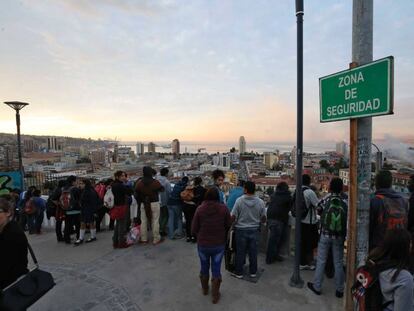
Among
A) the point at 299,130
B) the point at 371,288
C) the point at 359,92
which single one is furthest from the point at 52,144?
the point at 371,288

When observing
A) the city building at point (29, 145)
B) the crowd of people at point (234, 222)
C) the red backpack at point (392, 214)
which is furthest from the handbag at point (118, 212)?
the city building at point (29, 145)

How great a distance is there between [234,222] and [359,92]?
7.51 feet

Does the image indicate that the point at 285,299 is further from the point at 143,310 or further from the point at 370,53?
the point at 370,53

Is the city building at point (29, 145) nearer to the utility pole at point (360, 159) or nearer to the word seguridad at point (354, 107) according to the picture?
the word seguridad at point (354, 107)

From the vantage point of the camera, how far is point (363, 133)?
214 cm

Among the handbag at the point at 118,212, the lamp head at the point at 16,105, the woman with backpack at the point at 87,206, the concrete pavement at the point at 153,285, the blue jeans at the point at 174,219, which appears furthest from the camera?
the lamp head at the point at 16,105

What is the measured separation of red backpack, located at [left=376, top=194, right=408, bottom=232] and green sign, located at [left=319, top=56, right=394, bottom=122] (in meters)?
1.22

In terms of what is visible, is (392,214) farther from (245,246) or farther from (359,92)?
(245,246)

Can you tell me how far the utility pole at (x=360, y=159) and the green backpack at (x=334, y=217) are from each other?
579 mm

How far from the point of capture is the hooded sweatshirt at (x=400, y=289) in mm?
1365

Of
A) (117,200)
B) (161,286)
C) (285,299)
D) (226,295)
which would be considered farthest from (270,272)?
(117,200)

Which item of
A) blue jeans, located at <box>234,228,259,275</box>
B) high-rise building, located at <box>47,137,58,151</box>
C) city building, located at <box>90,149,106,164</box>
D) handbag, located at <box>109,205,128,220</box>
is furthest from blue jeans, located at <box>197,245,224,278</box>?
high-rise building, located at <box>47,137,58,151</box>

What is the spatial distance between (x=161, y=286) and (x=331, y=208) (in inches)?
102

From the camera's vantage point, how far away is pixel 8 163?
1684 centimetres
